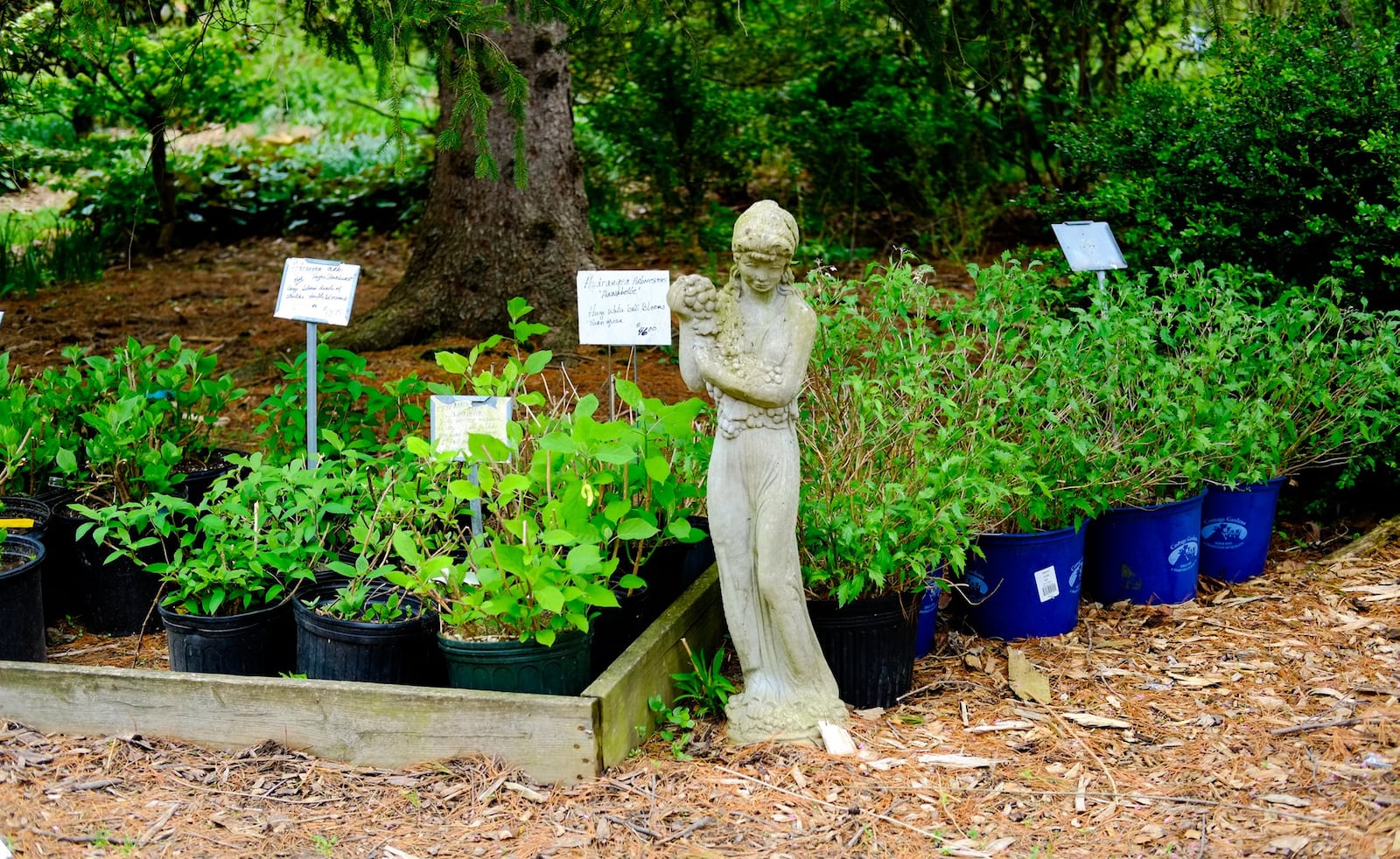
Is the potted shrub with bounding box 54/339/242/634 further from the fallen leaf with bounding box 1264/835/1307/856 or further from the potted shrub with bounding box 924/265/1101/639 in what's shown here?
the fallen leaf with bounding box 1264/835/1307/856

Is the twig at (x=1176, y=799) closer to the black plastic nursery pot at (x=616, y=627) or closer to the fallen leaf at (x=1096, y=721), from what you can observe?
the fallen leaf at (x=1096, y=721)

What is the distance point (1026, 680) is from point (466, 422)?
187 cm

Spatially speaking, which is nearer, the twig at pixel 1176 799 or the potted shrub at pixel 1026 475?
the twig at pixel 1176 799

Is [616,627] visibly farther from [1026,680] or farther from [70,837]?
[70,837]

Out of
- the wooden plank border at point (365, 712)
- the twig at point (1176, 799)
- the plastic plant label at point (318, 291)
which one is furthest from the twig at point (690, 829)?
the plastic plant label at point (318, 291)

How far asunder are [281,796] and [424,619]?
60 centimetres

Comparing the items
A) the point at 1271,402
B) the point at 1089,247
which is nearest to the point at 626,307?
the point at 1089,247

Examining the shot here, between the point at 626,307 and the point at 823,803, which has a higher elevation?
the point at 626,307

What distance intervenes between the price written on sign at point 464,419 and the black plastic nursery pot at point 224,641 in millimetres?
708

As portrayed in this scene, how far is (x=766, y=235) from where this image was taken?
315 centimetres

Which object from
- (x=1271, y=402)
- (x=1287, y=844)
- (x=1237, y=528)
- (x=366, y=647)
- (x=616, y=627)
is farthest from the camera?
(x=1271, y=402)

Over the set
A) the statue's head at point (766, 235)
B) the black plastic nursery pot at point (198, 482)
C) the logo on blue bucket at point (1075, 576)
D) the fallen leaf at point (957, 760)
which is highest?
the statue's head at point (766, 235)

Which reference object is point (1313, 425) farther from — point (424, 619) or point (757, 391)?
point (424, 619)

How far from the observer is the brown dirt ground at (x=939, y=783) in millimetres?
3006
